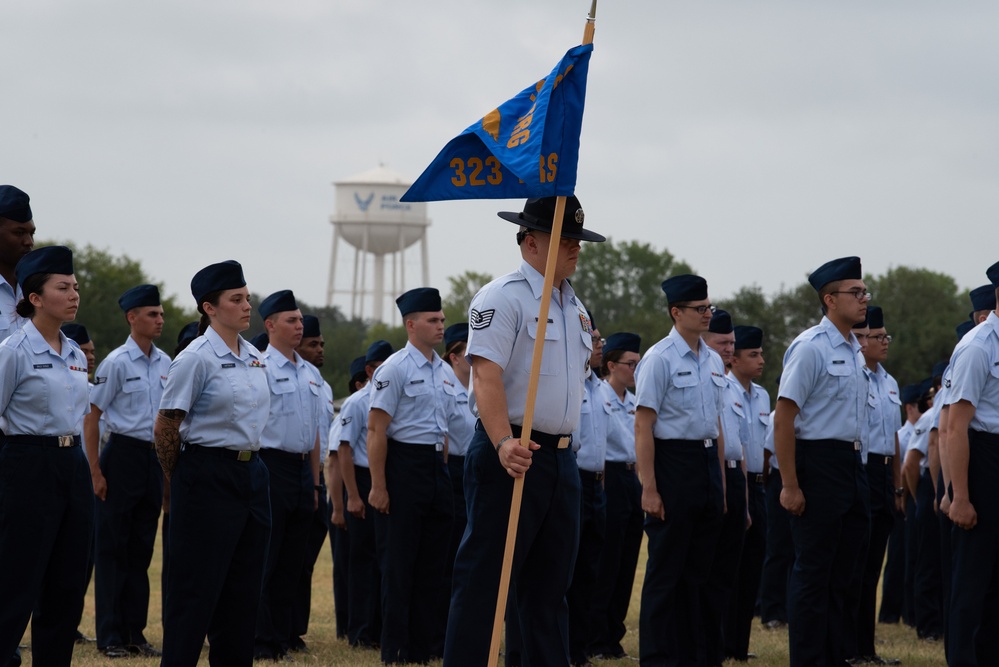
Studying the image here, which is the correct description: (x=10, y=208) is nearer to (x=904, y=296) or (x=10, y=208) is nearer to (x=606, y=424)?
(x=606, y=424)

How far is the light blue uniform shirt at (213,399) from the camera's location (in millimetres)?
7172

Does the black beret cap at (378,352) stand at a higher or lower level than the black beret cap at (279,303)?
lower

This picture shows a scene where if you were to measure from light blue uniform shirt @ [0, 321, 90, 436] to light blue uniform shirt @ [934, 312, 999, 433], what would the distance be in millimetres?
4850

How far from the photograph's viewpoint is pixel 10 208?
7469 mm

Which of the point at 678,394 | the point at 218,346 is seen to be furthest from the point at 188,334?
the point at 678,394

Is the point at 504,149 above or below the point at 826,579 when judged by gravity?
above

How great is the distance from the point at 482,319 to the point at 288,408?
4124 mm

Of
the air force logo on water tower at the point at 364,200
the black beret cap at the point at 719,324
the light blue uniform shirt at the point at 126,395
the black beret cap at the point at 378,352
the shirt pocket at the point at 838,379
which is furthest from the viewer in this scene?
the air force logo on water tower at the point at 364,200

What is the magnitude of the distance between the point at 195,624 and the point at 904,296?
55.7 meters

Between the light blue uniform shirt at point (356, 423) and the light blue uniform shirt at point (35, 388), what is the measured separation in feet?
14.2

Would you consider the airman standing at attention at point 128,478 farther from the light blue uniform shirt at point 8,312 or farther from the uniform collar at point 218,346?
the uniform collar at point 218,346

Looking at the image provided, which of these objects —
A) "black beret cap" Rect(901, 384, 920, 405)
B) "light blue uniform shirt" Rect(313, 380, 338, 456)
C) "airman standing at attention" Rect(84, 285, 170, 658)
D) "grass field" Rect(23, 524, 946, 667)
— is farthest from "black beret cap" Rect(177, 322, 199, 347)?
"black beret cap" Rect(901, 384, 920, 405)

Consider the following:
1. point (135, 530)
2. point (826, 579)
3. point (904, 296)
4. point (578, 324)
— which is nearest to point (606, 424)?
point (826, 579)

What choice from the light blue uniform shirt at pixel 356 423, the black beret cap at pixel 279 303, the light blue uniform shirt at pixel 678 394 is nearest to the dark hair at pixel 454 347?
the light blue uniform shirt at pixel 356 423
